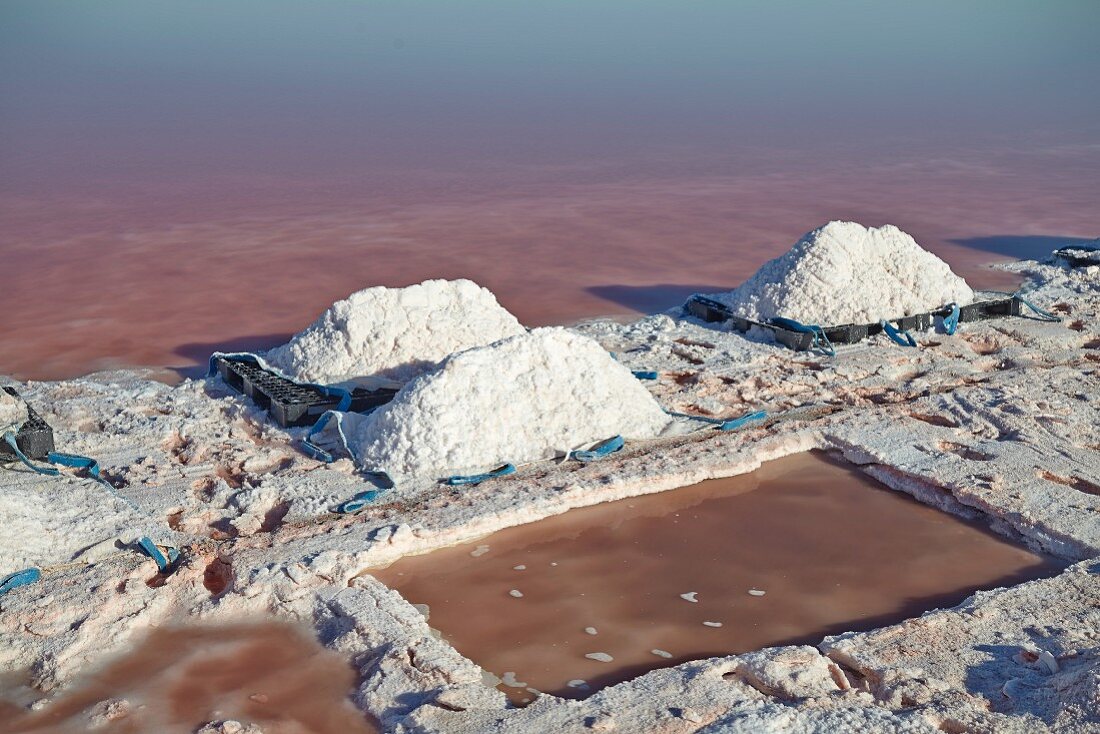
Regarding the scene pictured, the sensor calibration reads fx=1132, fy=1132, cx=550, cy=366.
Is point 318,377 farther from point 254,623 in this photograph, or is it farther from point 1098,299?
point 1098,299

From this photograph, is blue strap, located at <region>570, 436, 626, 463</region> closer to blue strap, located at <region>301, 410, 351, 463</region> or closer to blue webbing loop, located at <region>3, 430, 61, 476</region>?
blue strap, located at <region>301, 410, 351, 463</region>

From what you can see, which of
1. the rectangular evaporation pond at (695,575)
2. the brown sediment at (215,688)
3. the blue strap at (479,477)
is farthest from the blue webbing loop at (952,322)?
the brown sediment at (215,688)

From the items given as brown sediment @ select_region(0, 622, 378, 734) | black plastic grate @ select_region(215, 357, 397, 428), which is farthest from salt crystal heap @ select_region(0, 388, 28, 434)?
brown sediment @ select_region(0, 622, 378, 734)

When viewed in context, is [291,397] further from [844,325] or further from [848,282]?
[848,282]

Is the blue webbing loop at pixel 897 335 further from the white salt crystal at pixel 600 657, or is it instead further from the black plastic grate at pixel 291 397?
the white salt crystal at pixel 600 657

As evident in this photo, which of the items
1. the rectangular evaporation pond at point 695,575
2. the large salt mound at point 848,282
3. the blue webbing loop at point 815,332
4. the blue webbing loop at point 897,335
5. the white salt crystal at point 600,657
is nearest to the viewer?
the white salt crystal at point 600,657
